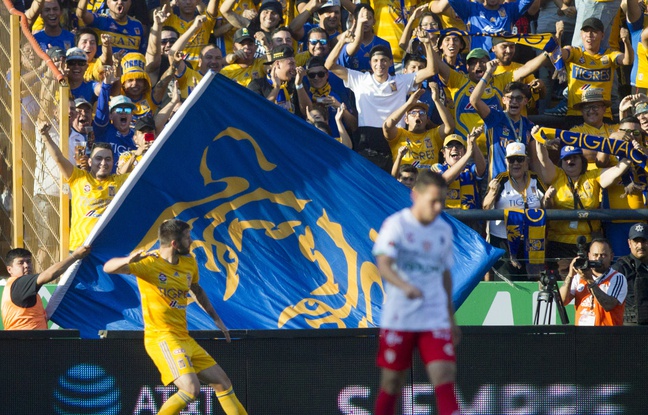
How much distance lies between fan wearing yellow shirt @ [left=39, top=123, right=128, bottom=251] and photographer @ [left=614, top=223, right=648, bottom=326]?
4.90 m

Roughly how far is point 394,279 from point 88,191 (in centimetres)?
537

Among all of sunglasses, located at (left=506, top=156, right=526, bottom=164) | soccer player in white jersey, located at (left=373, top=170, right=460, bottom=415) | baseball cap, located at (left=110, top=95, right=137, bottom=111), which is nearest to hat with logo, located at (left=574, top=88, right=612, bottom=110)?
sunglasses, located at (left=506, top=156, right=526, bottom=164)

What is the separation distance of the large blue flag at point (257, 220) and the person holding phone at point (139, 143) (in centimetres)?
192

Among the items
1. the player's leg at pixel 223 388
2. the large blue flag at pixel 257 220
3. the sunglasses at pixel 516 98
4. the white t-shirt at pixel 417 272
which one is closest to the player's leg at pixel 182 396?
the player's leg at pixel 223 388

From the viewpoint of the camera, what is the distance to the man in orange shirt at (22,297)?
936 centimetres

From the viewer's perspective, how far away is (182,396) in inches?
319

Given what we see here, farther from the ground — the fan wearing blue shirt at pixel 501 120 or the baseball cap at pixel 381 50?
the baseball cap at pixel 381 50

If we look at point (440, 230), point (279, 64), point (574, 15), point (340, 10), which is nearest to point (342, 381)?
point (440, 230)

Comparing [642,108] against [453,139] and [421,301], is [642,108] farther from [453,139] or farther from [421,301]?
[421,301]

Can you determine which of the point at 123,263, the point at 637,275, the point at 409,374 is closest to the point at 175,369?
the point at 123,263

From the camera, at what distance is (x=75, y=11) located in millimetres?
14297

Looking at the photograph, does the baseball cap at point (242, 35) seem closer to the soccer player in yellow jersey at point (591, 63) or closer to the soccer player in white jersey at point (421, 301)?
the soccer player in yellow jersey at point (591, 63)

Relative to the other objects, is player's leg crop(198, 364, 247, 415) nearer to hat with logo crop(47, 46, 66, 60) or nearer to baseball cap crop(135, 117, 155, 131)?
baseball cap crop(135, 117, 155, 131)

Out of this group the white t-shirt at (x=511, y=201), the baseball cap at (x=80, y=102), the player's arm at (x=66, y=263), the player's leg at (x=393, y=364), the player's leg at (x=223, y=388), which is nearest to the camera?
the player's leg at (x=393, y=364)
